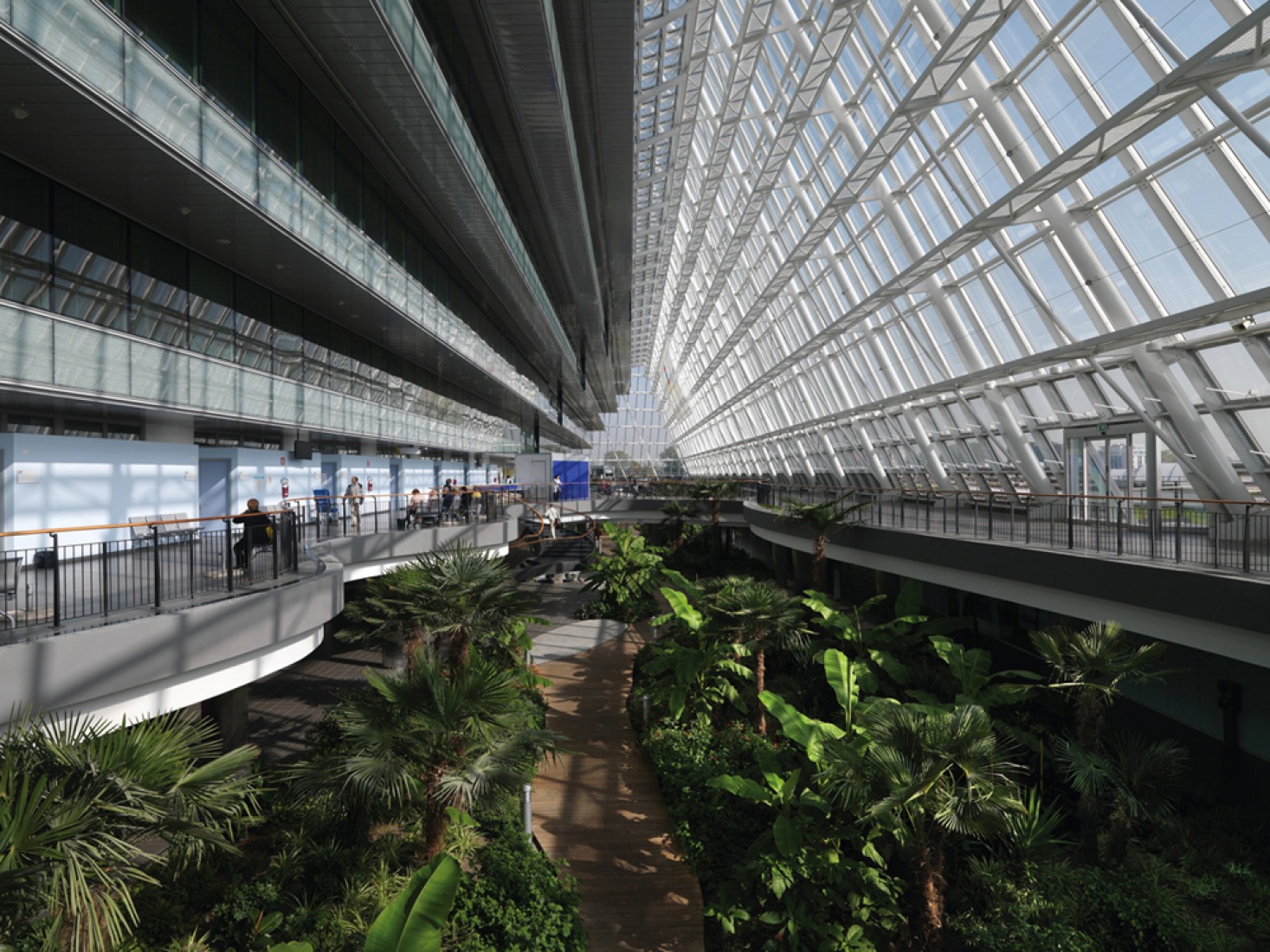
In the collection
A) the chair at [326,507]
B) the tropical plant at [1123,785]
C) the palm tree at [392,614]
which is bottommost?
the tropical plant at [1123,785]

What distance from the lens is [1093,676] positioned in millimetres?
10203

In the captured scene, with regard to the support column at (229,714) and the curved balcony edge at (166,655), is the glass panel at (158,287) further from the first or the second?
the curved balcony edge at (166,655)

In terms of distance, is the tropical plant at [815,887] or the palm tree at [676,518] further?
the palm tree at [676,518]

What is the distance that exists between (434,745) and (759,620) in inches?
285

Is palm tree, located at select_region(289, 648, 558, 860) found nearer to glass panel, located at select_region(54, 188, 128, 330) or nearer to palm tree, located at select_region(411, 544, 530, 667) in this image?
palm tree, located at select_region(411, 544, 530, 667)

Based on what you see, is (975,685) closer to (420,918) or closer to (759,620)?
(759,620)

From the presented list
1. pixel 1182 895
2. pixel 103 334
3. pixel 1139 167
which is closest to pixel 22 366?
pixel 103 334

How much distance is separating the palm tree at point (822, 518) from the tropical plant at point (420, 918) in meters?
13.9

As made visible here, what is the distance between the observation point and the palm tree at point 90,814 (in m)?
3.94

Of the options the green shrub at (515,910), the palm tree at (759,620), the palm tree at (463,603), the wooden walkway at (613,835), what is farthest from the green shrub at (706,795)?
the palm tree at (463,603)

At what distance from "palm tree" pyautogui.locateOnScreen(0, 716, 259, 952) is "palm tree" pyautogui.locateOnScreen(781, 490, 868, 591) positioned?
583 inches

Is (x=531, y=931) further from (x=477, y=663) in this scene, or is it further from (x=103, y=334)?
(x=103, y=334)

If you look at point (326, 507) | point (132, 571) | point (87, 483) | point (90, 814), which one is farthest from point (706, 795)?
point (87, 483)

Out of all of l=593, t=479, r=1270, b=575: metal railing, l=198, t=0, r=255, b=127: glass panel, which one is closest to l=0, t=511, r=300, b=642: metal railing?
l=198, t=0, r=255, b=127: glass panel
